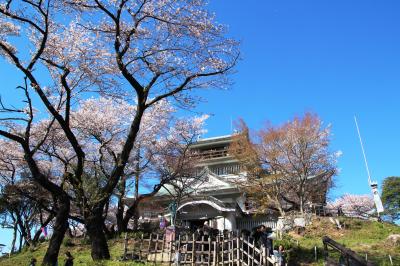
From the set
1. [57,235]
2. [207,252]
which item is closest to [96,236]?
[57,235]

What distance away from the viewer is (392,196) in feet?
139

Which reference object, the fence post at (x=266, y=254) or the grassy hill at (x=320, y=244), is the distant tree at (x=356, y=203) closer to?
the grassy hill at (x=320, y=244)

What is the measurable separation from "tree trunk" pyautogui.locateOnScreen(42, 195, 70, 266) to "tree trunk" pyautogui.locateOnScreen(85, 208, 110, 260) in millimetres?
810

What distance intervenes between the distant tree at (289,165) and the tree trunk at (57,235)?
55.5 feet

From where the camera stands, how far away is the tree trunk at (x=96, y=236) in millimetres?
13102

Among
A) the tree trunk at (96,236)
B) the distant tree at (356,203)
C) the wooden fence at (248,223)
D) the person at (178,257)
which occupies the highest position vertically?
the distant tree at (356,203)

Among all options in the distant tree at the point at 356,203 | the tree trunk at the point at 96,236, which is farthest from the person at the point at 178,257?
the distant tree at the point at 356,203

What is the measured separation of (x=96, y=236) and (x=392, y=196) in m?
38.6

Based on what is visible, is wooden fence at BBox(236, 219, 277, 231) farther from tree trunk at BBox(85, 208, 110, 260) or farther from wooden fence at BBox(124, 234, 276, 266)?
tree trunk at BBox(85, 208, 110, 260)

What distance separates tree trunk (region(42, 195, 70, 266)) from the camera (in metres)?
12.7

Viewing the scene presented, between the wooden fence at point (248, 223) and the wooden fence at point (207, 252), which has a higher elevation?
the wooden fence at point (248, 223)

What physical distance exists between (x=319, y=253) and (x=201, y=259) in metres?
5.58

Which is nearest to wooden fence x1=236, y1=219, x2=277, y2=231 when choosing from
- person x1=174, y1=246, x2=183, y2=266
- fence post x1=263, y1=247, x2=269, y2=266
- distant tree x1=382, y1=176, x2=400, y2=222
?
person x1=174, y1=246, x2=183, y2=266

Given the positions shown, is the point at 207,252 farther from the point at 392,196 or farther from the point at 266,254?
the point at 392,196
